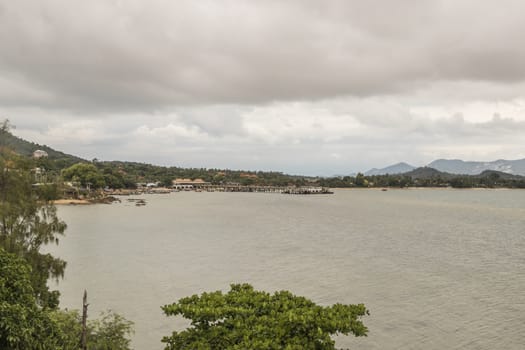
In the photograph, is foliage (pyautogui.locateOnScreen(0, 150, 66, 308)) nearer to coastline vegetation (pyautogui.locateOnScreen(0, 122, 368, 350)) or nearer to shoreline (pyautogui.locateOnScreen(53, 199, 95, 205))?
coastline vegetation (pyautogui.locateOnScreen(0, 122, 368, 350))

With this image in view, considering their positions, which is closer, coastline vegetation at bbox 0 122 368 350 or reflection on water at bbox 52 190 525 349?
coastline vegetation at bbox 0 122 368 350

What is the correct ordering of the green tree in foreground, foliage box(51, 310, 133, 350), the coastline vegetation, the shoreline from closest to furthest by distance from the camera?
the green tree in foreground
the coastline vegetation
foliage box(51, 310, 133, 350)
the shoreline

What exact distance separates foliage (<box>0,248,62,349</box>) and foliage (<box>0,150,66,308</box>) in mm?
7017

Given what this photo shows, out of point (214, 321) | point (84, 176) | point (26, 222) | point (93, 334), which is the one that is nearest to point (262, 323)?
point (214, 321)

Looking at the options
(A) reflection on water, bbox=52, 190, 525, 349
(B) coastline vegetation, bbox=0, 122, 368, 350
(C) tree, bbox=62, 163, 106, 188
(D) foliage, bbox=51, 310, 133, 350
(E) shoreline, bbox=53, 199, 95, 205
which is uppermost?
(C) tree, bbox=62, 163, 106, 188

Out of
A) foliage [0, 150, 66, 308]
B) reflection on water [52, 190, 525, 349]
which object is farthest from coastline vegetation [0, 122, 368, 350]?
reflection on water [52, 190, 525, 349]

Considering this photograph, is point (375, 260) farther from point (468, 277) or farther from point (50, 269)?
point (50, 269)

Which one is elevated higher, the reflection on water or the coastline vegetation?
the coastline vegetation

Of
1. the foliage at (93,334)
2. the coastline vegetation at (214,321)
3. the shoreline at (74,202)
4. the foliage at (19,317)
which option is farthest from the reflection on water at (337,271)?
the shoreline at (74,202)

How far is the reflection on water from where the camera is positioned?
21844mm

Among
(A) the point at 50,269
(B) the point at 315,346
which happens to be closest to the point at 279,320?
(B) the point at 315,346

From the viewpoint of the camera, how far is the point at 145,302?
25062 mm

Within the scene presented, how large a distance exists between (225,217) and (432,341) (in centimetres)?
5980

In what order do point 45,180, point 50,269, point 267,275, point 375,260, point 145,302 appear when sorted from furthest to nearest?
point 375,260, point 267,275, point 145,302, point 45,180, point 50,269
